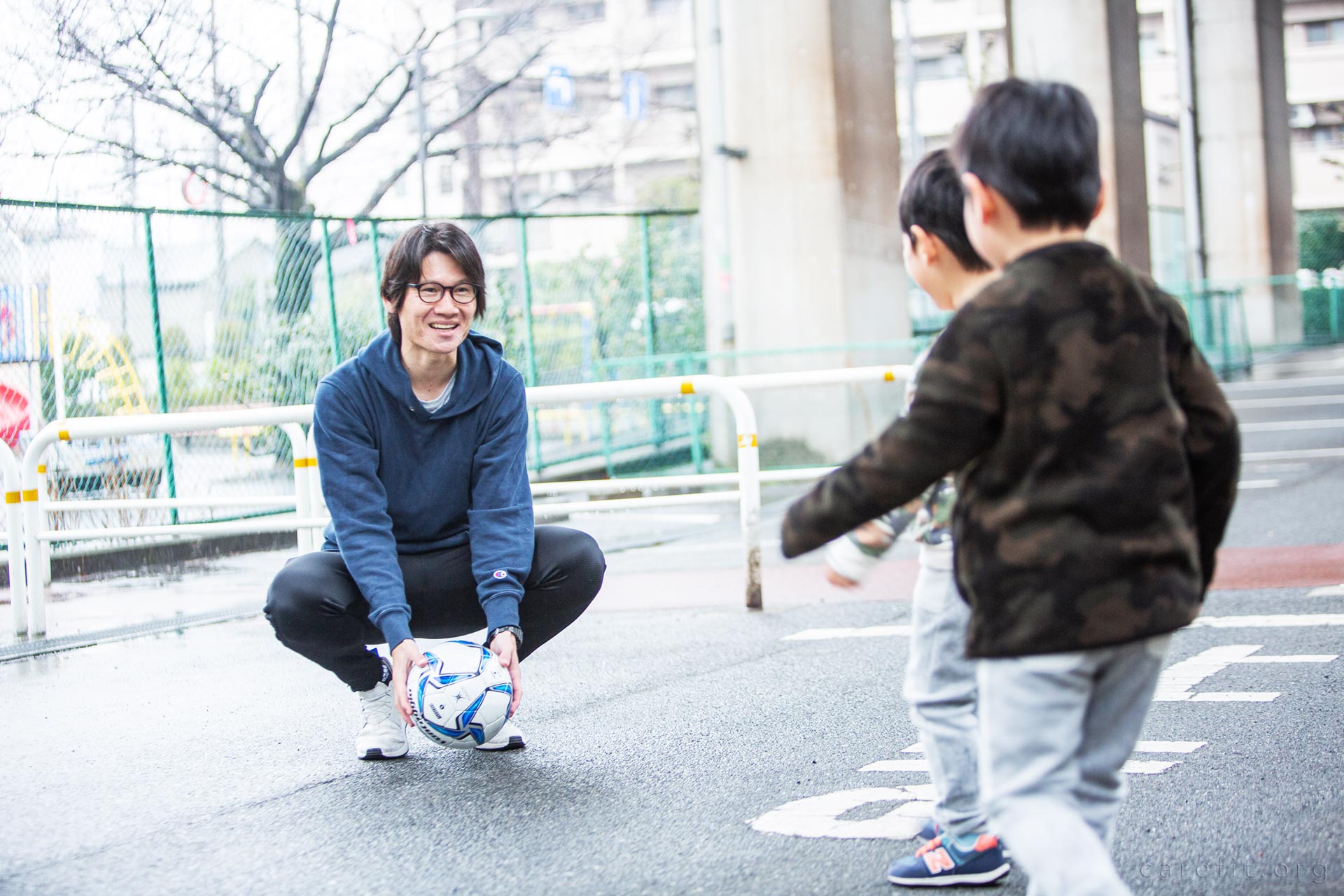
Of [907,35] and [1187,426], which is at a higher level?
[907,35]

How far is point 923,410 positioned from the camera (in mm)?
2109

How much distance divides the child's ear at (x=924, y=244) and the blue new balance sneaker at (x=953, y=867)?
113 centimetres

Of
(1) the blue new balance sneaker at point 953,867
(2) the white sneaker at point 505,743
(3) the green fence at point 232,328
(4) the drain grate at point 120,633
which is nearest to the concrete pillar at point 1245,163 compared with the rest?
(3) the green fence at point 232,328

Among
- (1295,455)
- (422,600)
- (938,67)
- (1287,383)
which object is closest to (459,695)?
(422,600)

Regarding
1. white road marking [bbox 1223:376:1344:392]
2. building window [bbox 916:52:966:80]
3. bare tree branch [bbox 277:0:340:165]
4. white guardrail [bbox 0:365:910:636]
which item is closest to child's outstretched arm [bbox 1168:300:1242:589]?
white guardrail [bbox 0:365:910:636]

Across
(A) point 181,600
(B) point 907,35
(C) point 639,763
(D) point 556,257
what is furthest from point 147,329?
(B) point 907,35

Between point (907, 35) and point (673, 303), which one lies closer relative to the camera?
point (673, 303)

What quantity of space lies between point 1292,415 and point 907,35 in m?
18.1

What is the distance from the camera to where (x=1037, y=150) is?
2.12 m

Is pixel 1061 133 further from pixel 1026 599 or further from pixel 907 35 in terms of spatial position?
pixel 907 35

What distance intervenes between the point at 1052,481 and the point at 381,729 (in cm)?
250

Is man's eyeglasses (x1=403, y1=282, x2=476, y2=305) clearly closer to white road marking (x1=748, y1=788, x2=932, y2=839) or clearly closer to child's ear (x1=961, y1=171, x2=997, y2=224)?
white road marking (x1=748, y1=788, x2=932, y2=839)

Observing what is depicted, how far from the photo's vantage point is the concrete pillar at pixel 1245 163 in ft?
113

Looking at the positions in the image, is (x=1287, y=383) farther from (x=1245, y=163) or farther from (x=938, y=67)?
(x=938, y=67)
